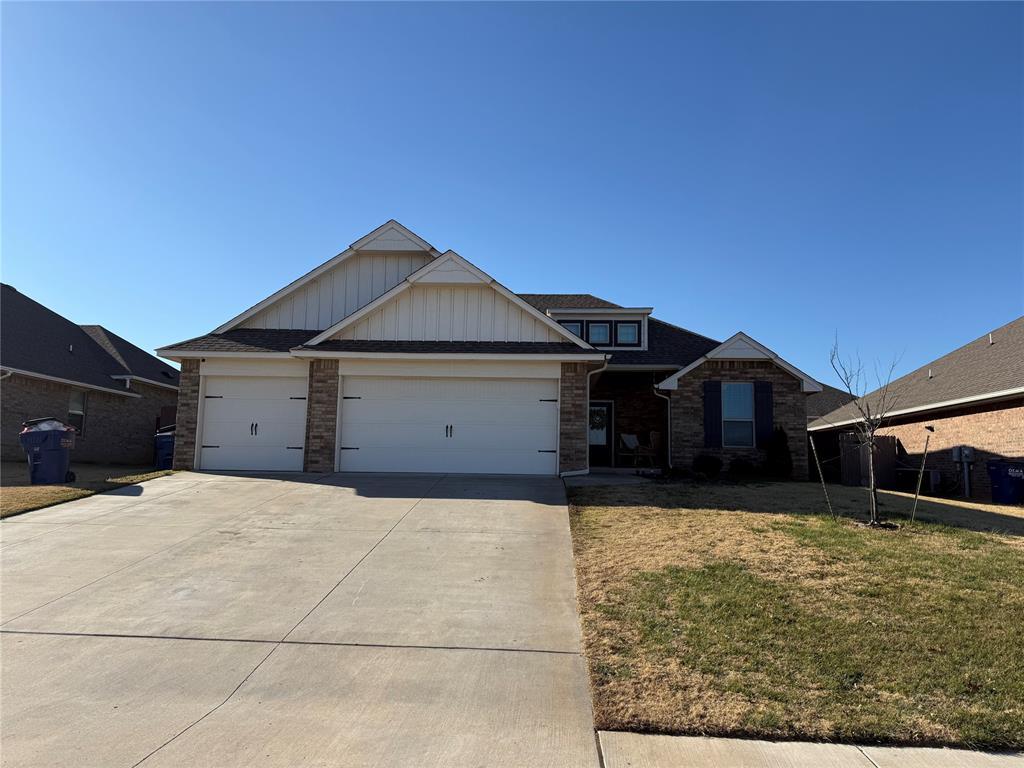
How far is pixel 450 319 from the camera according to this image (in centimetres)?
1416

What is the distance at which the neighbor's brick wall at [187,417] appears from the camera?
14.0 m

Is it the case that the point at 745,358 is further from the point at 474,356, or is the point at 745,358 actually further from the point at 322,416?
the point at 322,416

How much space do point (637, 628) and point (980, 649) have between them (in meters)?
2.41

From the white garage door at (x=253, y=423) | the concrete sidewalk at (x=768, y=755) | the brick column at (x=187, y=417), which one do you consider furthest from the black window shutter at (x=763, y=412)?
the brick column at (x=187, y=417)

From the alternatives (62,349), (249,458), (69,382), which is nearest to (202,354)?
(249,458)

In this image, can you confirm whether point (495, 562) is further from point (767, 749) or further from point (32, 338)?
point (32, 338)

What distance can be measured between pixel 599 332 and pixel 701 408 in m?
4.30

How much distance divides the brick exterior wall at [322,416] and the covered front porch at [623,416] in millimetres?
7421

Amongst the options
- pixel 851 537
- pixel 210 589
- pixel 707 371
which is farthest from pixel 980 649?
pixel 707 371

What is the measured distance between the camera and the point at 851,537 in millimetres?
7367

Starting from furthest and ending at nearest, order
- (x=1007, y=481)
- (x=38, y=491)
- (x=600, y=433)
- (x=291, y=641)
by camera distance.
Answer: (x=600, y=433), (x=1007, y=481), (x=38, y=491), (x=291, y=641)

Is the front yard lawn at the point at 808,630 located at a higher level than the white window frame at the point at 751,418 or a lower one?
lower

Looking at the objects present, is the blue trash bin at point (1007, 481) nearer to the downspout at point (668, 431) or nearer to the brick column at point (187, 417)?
the downspout at point (668, 431)

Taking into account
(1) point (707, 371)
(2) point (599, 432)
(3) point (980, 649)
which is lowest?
(3) point (980, 649)
